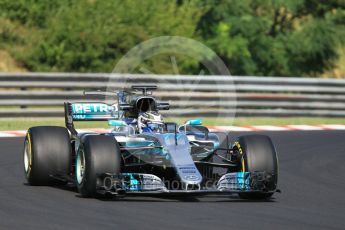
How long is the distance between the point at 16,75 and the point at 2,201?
1281 centimetres

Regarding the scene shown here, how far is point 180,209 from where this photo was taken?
40.0ft

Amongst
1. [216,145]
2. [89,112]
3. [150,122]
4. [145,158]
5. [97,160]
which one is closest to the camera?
[97,160]

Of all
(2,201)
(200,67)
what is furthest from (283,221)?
(200,67)

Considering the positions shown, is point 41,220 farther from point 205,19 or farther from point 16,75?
point 205,19

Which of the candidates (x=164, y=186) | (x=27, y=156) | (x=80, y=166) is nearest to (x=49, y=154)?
(x=27, y=156)

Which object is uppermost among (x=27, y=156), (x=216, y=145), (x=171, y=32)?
(x=171, y=32)

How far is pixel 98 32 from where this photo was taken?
32.0 metres

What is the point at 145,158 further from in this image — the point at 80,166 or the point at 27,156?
the point at 27,156

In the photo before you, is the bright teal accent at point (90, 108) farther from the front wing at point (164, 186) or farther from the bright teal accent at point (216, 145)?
the front wing at point (164, 186)

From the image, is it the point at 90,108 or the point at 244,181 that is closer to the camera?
the point at 244,181

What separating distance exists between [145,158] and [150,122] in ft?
2.65

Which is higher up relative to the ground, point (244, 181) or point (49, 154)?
point (49, 154)

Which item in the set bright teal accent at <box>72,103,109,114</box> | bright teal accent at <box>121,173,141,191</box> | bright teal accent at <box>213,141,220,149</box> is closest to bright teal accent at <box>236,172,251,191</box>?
bright teal accent at <box>213,141,220,149</box>

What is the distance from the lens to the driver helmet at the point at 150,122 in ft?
46.3
